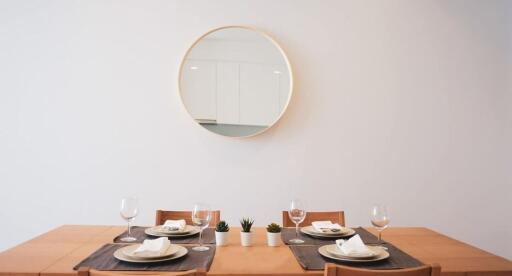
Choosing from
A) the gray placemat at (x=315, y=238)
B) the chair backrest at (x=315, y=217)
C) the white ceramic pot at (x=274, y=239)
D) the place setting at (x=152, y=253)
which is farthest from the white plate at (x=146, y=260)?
the chair backrest at (x=315, y=217)

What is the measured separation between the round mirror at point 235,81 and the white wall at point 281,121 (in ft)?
0.26

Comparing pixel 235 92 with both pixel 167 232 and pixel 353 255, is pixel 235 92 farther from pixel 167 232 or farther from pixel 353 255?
pixel 353 255

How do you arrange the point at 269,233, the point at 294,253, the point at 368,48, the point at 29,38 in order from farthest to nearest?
the point at 368,48
the point at 29,38
the point at 269,233
the point at 294,253

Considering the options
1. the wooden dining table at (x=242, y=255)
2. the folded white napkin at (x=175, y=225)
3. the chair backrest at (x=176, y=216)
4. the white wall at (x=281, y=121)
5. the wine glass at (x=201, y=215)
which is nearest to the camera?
A: the wooden dining table at (x=242, y=255)

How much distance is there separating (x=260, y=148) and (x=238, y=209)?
45cm

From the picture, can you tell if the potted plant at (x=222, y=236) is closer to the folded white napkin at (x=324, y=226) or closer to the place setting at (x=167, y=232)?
the place setting at (x=167, y=232)

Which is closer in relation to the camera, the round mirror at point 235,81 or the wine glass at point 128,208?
the wine glass at point 128,208

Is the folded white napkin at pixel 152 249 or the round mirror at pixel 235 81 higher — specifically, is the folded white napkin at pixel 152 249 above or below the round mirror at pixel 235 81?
below

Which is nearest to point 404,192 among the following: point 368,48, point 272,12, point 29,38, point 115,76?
point 368,48

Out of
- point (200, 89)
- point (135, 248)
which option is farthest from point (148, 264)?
point (200, 89)

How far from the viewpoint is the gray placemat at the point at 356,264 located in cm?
135

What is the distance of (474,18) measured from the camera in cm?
293

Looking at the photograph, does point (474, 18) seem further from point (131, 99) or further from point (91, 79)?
point (91, 79)

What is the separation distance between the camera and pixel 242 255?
1.47 meters
